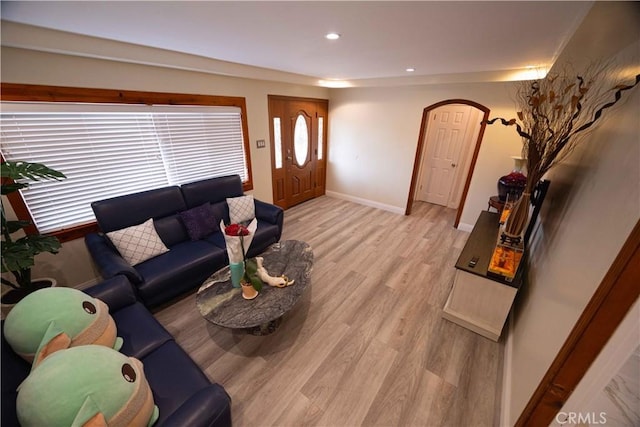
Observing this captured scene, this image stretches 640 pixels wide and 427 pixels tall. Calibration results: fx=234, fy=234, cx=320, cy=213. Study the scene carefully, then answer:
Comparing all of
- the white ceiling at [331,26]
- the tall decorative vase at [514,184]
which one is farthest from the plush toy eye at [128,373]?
the tall decorative vase at [514,184]

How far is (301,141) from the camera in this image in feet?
14.9

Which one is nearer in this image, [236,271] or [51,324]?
[51,324]

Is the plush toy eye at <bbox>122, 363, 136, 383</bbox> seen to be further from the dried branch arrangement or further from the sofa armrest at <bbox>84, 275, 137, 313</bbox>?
the dried branch arrangement

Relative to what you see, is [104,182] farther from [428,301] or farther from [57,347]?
[428,301]

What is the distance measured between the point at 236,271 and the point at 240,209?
4.60ft

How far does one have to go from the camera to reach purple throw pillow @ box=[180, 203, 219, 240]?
267 centimetres

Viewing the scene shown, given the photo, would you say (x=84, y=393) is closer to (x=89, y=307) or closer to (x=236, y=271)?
(x=89, y=307)

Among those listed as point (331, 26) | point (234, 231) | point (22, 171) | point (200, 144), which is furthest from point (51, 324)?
point (200, 144)

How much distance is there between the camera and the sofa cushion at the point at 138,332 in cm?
141

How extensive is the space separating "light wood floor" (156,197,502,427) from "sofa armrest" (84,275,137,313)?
53 centimetres

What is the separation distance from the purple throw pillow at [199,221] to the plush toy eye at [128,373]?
5.79 feet

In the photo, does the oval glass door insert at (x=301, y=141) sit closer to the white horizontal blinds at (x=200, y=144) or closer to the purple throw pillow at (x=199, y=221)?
the white horizontal blinds at (x=200, y=144)

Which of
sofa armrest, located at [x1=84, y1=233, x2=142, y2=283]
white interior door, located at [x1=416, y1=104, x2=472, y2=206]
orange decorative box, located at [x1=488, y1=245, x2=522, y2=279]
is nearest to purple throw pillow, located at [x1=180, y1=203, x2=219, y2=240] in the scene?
→ sofa armrest, located at [x1=84, y1=233, x2=142, y2=283]

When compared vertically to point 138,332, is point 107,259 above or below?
above
